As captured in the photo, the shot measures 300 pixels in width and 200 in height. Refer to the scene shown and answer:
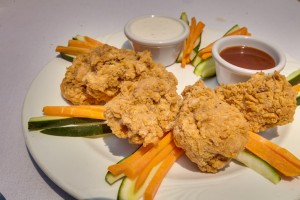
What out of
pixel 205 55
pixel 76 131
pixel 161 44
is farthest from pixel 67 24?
pixel 76 131

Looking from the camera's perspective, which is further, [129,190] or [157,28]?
[157,28]

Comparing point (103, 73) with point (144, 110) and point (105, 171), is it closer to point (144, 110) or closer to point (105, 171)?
point (144, 110)

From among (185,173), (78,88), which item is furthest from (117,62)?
(185,173)

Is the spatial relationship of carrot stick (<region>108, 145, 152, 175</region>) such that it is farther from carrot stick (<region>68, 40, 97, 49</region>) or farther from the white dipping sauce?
carrot stick (<region>68, 40, 97, 49</region>)

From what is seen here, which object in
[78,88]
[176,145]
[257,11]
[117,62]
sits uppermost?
[117,62]

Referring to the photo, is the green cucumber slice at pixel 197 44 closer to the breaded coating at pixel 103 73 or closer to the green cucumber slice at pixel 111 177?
the breaded coating at pixel 103 73

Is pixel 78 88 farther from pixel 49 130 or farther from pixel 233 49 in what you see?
pixel 233 49

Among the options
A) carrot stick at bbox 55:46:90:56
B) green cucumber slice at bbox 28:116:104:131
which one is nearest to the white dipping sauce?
carrot stick at bbox 55:46:90:56
